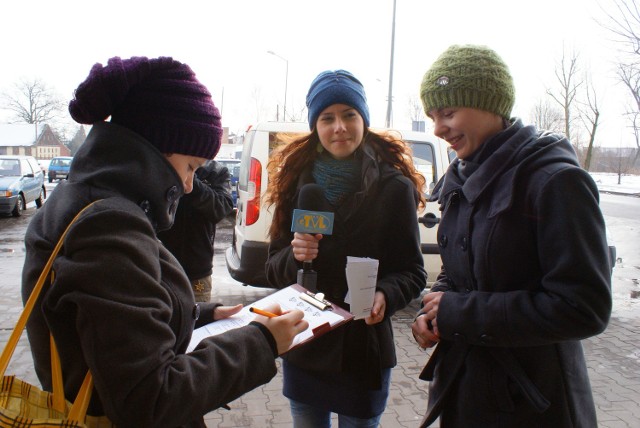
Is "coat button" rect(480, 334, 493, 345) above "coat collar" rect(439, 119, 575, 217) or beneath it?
beneath

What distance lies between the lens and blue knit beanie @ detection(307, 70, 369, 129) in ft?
7.43

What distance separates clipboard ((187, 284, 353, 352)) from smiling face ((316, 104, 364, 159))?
0.73m

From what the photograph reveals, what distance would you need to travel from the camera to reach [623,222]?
54.6ft

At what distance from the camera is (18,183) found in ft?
49.9

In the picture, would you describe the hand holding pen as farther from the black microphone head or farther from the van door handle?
the van door handle

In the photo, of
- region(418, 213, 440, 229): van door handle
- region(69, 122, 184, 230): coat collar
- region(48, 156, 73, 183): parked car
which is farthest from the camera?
region(48, 156, 73, 183): parked car

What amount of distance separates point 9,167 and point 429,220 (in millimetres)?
15137

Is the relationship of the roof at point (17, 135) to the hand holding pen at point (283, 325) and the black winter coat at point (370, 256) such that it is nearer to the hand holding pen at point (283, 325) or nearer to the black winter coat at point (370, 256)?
the black winter coat at point (370, 256)

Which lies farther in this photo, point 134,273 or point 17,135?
point 17,135

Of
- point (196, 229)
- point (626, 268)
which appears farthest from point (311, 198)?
point (626, 268)

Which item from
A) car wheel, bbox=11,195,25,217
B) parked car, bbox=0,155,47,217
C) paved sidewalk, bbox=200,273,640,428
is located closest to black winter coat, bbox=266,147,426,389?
paved sidewalk, bbox=200,273,640,428

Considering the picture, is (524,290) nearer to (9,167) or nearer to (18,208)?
(18,208)

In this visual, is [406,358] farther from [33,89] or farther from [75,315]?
[33,89]

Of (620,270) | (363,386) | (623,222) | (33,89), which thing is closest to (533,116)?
(623,222)
